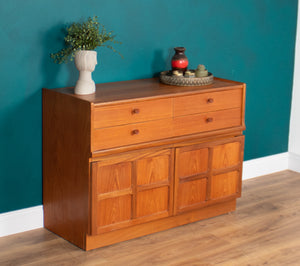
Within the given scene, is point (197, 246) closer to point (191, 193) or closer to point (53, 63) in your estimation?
point (191, 193)

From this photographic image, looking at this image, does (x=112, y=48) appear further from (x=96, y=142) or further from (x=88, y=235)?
(x=88, y=235)

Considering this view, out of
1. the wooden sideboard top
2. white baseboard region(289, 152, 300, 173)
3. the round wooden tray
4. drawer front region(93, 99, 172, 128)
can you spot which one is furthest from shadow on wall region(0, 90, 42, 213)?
white baseboard region(289, 152, 300, 173)

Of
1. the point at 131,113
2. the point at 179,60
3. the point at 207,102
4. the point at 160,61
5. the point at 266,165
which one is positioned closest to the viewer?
the point at 131,113

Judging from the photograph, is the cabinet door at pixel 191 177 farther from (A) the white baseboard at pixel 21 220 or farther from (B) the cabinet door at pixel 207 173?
(A) the white baseboard at pixel 21 220

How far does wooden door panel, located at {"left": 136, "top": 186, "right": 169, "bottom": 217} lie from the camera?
9.55 ft

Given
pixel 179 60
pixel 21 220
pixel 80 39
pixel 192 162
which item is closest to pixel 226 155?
pixel 192 162

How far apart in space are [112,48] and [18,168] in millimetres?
864

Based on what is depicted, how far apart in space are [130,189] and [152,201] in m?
0.18

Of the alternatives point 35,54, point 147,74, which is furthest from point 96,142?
point 147,74

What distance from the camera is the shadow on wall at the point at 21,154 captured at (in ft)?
9.43

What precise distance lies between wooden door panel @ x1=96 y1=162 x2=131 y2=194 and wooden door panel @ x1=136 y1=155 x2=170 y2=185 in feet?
0.22

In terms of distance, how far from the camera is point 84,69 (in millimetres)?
2789

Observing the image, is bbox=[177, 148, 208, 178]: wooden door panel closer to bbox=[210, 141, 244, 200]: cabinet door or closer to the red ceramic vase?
bbox=[210, 141, 244, 200]: cabinet door

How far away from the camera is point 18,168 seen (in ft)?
9.66
